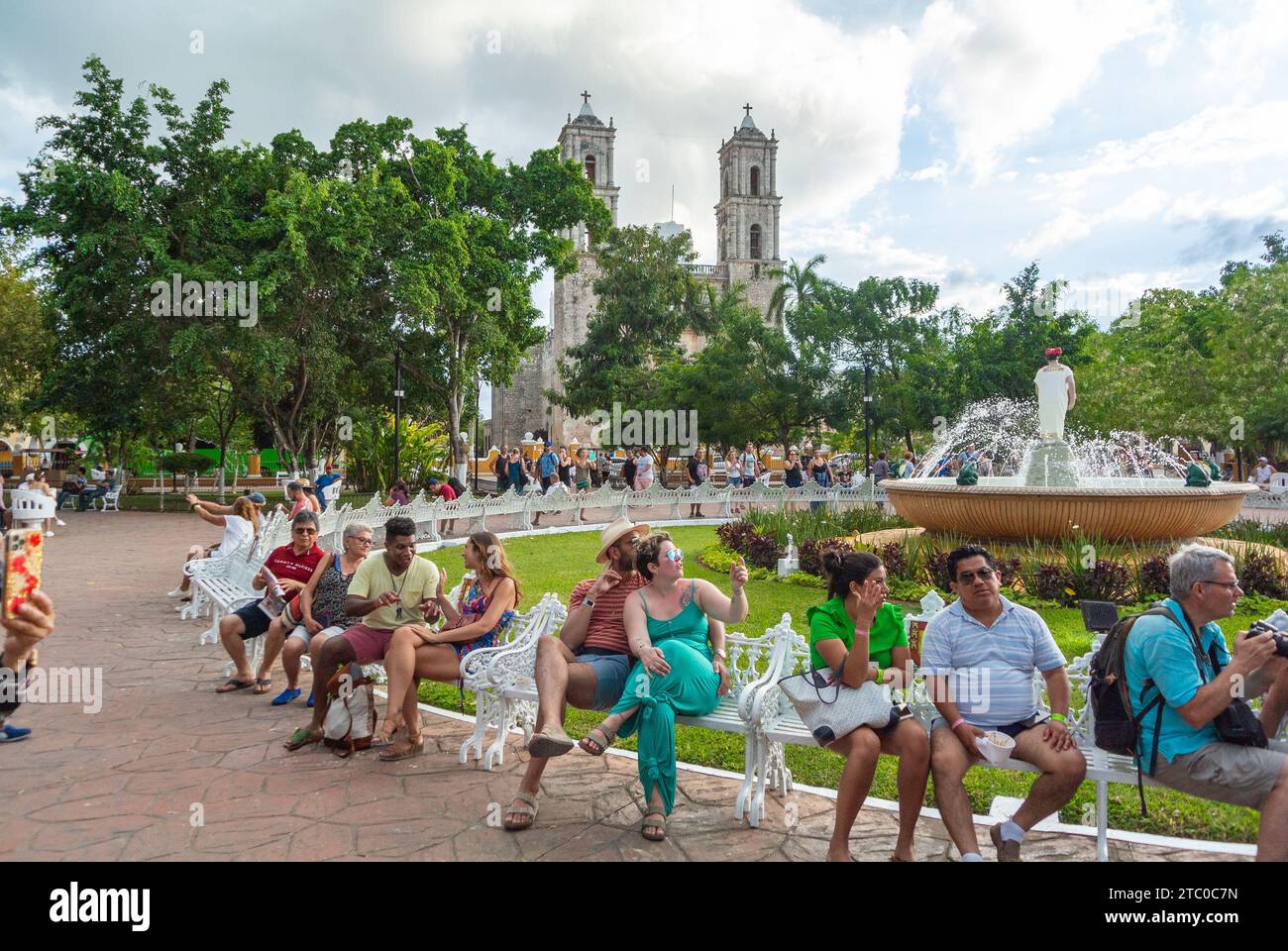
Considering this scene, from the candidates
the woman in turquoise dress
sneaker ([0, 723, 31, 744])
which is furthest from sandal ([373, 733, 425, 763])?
sneaker ([0, 723, 31, 744])

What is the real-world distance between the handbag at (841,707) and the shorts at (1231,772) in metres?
1.06

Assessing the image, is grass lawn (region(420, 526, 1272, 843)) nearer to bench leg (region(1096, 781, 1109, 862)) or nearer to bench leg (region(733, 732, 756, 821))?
bench leg (region(1096, 781, 1109, 862))

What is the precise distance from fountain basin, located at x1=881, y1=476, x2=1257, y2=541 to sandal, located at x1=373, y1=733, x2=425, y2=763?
286 inches

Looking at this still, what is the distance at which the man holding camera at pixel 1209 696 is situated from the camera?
304cm

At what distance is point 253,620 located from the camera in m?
6.00

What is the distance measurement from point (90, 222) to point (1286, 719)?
23.3m

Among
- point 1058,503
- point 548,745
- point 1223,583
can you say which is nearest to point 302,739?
point 548,745

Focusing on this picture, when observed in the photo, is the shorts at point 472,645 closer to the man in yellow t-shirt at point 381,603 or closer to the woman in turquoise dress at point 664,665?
the man in yellow t-shirt at point 381,603

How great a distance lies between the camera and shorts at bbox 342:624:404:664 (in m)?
4.99

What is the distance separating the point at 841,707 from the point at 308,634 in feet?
11.7

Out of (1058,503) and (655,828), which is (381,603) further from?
(1058,503)

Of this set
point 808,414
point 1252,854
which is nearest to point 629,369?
point 808,414
